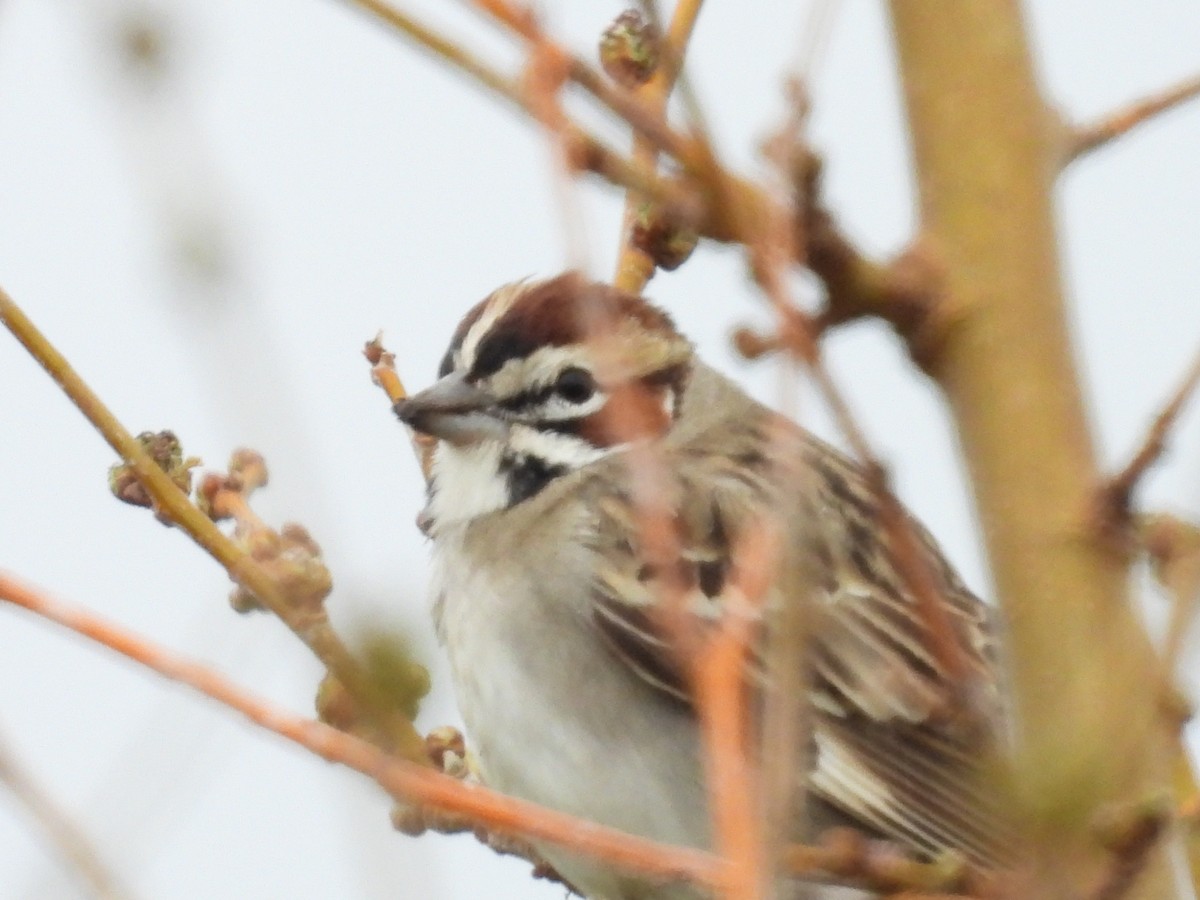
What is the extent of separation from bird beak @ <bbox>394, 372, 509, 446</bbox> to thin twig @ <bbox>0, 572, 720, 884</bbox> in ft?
8.70

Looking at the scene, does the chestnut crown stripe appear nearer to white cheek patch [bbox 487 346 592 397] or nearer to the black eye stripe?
white cheek patch [bbox 487 346 592 397]

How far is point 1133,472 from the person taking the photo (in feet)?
6.02

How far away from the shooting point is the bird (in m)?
4.07

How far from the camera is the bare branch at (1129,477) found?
1779 mm

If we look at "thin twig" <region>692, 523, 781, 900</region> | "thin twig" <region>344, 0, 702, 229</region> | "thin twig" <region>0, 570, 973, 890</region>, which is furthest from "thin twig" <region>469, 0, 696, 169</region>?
"thin twig" <region>0, 570, 973, 890</region>

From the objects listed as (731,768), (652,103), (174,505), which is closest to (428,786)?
(731,768)

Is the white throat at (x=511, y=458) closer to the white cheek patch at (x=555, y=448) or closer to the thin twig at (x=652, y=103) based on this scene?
the white cheek patch at (x=555, y=448)

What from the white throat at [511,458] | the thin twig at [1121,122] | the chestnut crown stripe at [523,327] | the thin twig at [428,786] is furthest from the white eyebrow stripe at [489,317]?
the thin twig at [428,786]

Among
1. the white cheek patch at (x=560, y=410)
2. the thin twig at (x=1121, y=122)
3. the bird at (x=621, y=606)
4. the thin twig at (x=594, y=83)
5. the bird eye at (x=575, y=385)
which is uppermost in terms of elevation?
the bird eye at (x=575, y=385)

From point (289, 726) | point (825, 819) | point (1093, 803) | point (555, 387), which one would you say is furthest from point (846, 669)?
point (1093, 803)

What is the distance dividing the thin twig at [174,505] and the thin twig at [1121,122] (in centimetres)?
99

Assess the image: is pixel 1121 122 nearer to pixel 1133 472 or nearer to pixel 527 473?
pixel 1133 472

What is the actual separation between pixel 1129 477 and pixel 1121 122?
599 mm

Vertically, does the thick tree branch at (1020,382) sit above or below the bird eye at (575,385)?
below
